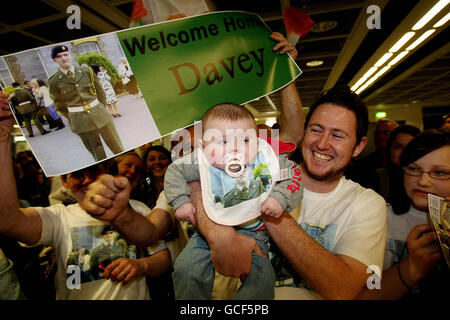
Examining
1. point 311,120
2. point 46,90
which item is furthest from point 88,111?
point 311,120

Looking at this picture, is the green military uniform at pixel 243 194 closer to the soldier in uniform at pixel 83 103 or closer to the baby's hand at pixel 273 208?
the baby's hand at pixel 273 208

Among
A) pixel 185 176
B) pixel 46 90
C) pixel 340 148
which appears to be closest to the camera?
pixel 46 90

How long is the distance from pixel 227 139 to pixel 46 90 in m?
0.99

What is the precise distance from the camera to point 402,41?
5.11m

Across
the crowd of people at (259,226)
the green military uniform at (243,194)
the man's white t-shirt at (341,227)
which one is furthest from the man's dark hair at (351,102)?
the green military uniform at (243,194)

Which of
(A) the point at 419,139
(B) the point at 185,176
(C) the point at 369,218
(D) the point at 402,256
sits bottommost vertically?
(D) the point at 402,256

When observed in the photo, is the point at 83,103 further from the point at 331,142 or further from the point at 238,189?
the point at 331,142

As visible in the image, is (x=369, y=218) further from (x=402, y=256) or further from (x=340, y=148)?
(x=402, y=256)

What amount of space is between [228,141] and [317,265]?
2.78 feet

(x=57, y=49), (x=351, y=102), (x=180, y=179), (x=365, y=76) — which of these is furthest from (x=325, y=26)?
(x=57, y=49)

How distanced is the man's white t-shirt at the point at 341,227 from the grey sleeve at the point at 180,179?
77 centimetres

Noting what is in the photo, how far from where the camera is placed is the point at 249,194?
134cm

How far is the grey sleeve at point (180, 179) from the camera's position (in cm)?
131

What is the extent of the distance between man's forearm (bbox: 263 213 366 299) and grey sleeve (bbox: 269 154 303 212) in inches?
4.8
